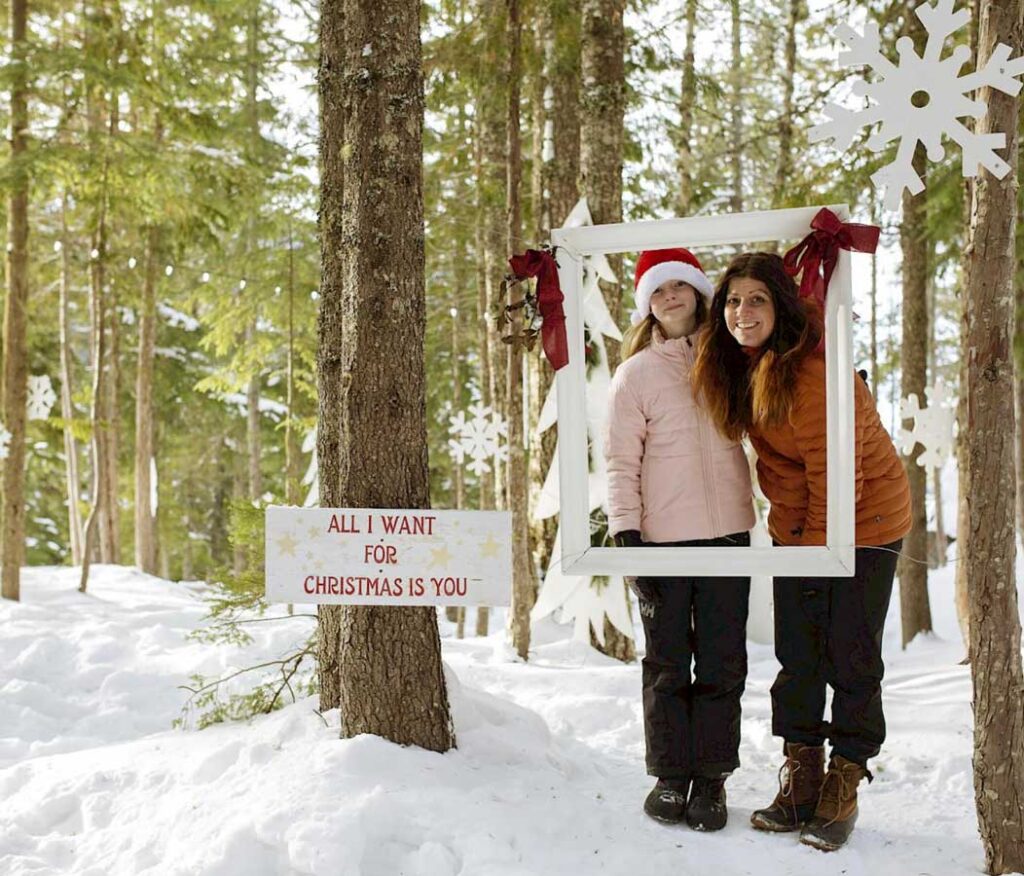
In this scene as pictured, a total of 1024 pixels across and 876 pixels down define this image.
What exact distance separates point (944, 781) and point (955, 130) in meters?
2.83

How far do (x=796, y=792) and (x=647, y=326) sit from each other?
6.44 ft

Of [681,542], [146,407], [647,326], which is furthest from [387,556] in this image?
[146,407]

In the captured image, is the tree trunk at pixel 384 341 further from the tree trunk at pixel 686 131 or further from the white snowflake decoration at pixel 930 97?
the tree trunk at pixel 686 131

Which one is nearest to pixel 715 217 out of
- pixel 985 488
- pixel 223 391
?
pixel 985 488

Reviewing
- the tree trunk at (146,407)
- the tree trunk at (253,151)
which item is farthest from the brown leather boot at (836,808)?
the tree trunk at (146,407)

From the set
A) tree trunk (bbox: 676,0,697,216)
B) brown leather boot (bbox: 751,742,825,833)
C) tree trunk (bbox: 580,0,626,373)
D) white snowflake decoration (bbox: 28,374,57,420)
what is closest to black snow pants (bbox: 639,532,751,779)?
brown leather boot (bbox: 751,742,825,833)

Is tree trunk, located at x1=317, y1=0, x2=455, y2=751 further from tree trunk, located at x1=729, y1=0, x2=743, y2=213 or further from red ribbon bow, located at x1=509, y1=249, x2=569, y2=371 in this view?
tree trunk, located at x1=729, y1=0, x2=743, y2=213

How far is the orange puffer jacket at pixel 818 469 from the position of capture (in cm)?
348

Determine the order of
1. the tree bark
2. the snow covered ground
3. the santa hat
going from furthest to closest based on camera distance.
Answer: the tree bark → the santa hat → the snow covered ground

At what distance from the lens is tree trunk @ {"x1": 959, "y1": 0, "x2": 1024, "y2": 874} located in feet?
10.3

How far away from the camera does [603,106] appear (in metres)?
7.04

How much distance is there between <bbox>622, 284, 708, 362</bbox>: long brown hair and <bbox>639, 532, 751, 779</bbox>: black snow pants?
33.9 inches

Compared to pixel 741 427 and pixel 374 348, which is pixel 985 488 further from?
pixel 374 348

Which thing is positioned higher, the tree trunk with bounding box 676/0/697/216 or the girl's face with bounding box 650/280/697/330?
the tree trunk with bounding box 676/0/697/216
